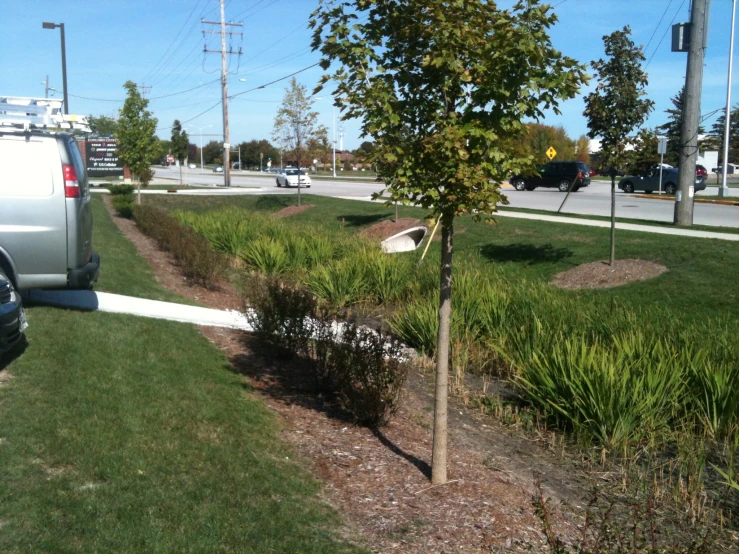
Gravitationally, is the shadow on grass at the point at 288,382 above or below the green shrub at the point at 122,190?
below

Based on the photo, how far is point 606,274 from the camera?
14.0 m

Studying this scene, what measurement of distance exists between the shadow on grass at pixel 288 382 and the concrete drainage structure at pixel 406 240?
8.46 meters

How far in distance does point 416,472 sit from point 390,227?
15.7 metres

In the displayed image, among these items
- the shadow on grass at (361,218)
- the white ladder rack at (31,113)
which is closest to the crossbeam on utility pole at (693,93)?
the shadow on grass at (361,218)

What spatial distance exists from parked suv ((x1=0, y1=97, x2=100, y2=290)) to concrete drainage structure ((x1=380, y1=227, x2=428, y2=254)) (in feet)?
30.9

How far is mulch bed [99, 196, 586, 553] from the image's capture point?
466cm

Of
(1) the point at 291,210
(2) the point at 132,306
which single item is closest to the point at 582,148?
(1) the point at 291,210

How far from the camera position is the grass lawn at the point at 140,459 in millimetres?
4195

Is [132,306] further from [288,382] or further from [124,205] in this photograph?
[124,205]

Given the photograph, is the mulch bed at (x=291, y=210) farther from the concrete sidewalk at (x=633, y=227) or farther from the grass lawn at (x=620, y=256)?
the concrete sidewalk at (x=633, y=227)

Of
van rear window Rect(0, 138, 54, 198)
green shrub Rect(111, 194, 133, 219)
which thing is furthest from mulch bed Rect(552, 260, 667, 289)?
green shrub Rect(111, 194, 133, 219)

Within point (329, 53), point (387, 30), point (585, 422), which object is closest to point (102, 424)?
point (329, 53)

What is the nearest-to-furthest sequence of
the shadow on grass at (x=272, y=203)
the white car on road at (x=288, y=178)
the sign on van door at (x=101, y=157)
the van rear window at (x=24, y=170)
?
1. the van rear window at (x=24, y=170)
2. the shadow on grass at (x=272, y=203)
3. the sign on van door at (x=101, y=157)
4. the white car on road at (x=288, y=178)

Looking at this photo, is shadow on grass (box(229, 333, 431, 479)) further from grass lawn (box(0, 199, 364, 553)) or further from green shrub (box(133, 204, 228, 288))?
green shrub (box(133, 204, 228, 288))
